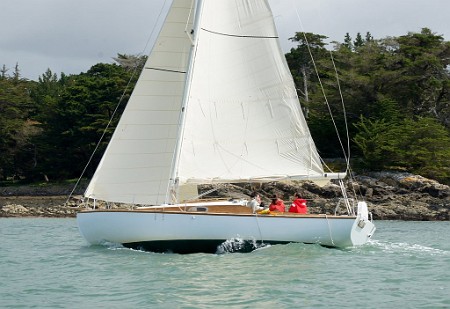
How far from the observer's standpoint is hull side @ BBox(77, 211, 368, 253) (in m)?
19.1

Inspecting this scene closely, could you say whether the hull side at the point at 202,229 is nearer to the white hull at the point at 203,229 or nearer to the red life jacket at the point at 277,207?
the white hull at the point at 203,229

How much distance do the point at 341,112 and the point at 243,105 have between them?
114 feet

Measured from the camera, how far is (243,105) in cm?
2100

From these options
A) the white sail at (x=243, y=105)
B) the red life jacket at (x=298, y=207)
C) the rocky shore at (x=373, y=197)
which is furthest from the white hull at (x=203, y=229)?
the rocky shore at (x=373, y=197)

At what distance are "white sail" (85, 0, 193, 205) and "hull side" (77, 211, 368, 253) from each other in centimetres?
109

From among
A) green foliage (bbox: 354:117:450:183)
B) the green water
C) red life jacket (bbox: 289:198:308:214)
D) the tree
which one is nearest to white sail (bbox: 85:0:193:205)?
the green water

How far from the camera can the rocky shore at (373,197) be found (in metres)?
41.6

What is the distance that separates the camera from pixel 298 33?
200 ft

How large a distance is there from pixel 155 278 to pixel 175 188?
4495mm

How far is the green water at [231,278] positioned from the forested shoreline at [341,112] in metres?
26.7

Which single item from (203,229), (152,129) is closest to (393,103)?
(152,129)

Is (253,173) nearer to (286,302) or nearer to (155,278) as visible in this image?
(155,278)

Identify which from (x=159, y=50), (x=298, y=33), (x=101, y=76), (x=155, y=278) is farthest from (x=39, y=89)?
(x=155, y=278)

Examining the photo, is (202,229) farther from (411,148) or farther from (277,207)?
(411,148)
